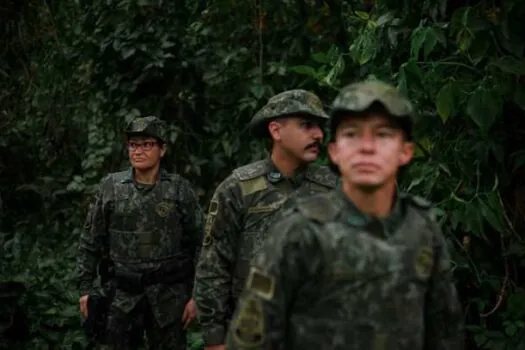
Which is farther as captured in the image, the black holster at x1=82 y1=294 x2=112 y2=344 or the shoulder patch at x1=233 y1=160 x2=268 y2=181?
the black holster at x1=82 y1=294 x2=112 y2=344

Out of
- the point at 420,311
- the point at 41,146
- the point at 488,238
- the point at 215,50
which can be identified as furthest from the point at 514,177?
the point at 41,146

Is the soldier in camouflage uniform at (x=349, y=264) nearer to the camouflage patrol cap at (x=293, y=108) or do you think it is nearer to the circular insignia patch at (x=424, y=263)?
the circular insignia patch at (x=424, y=263)

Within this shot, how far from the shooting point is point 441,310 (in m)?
2.66

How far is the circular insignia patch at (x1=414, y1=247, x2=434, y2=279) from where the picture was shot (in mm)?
2555

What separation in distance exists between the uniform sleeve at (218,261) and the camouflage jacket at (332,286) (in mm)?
1778

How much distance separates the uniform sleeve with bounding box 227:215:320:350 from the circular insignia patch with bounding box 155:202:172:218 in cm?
367

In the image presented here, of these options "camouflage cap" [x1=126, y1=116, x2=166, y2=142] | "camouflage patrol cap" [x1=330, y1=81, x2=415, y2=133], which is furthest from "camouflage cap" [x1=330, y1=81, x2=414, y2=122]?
"camouflage cap" [x1=126, y1=116, x2=166, y2=142]

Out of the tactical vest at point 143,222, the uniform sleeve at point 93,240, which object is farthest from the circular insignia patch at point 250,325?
the uniform sleeve at point 93,240

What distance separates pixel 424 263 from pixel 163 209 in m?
3.72

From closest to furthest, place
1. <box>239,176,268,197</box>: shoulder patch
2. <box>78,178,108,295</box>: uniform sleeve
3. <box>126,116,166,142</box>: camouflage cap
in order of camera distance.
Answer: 1. <box>239,176,268,197</box>: shoulder patch
2. <box>126,116,166,142</box>: camouflage cap
3. <box>78,178,108,295</box>: uniform sleeve

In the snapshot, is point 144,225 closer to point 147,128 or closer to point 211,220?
point 147,128

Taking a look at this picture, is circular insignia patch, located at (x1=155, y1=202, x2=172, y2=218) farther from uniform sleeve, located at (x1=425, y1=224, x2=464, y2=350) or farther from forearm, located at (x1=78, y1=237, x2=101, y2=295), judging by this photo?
uniform sleeve, located at (x1=425, y1=224, x2=464, y2=350)

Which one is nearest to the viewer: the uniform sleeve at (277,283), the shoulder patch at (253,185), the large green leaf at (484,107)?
the uniform sleeve at (277,283)

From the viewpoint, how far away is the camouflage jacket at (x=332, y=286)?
2.47 meters
